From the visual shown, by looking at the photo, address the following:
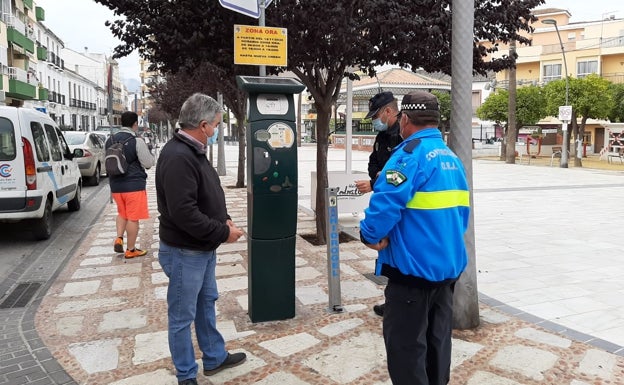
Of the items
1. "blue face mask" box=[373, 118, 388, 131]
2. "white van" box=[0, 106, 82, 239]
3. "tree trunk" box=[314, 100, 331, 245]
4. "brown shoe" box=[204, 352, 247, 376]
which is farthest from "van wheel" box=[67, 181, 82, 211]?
"brown shoe" box=[204, 352, 247, 376]

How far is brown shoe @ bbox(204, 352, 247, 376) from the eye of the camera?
3426 mm

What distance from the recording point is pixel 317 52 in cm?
639

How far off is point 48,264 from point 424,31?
5.25 metres

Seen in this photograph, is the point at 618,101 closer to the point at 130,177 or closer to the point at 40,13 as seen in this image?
the point at 130,177

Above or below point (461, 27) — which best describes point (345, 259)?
below

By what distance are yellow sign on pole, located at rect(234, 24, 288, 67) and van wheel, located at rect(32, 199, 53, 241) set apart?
14.5 feet

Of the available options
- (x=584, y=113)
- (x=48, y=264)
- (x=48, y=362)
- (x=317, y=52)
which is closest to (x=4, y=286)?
(x=48, y=264)

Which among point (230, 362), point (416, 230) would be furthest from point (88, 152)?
point (416, 230)

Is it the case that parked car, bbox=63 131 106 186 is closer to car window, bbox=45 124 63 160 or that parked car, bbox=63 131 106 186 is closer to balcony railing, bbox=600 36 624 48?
car window, bbox=45 124 63 160

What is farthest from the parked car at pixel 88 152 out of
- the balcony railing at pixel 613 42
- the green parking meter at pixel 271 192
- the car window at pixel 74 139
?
the balcony railing at pixel 613 42

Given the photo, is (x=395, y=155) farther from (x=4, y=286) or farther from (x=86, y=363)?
(x=4, y=286)

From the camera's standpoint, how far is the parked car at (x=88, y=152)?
49.0 feet

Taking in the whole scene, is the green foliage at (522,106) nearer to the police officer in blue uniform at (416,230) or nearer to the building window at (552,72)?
the building window at (552,72)

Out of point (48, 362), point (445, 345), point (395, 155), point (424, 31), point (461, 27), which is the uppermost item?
point (424, 31)
